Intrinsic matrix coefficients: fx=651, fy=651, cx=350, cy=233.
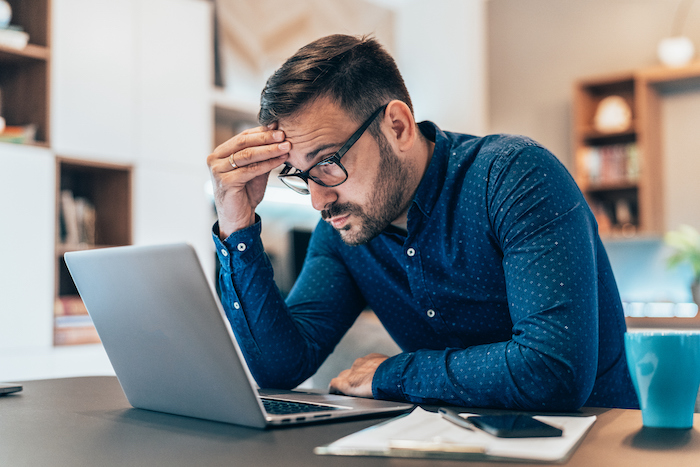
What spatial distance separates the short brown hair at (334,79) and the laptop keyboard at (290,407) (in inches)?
21.4

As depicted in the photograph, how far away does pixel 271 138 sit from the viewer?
3.82 feet

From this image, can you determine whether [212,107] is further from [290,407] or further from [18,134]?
[290,407]

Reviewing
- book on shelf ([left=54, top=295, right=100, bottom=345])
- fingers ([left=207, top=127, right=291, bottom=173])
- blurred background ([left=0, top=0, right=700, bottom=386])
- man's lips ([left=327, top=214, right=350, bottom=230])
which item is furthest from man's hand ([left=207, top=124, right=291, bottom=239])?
book on shelf ([left=54, top=295, right=100, bottom=345])

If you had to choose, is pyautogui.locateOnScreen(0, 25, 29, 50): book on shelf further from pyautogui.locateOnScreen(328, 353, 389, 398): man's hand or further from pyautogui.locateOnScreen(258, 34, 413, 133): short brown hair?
pyautogui.locateOnScreen(328, 353, 389, 398): man's hand

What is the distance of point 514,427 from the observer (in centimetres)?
61

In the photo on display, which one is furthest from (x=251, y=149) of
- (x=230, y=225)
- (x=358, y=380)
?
(x=358, y=380)

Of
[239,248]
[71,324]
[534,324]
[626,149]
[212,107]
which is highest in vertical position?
[212,107]

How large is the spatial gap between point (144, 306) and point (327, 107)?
545 mm

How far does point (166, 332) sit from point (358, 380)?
35 cm

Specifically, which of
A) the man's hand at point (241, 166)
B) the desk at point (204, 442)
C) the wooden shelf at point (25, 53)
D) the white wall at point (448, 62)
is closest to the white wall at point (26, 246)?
the wooden shelf at point (25, 53)

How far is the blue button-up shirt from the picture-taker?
907 millimetres

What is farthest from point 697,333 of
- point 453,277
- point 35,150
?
point 35,150

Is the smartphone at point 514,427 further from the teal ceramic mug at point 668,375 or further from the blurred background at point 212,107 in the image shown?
the blurred background at point 212,107

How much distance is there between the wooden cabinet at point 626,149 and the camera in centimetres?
447
